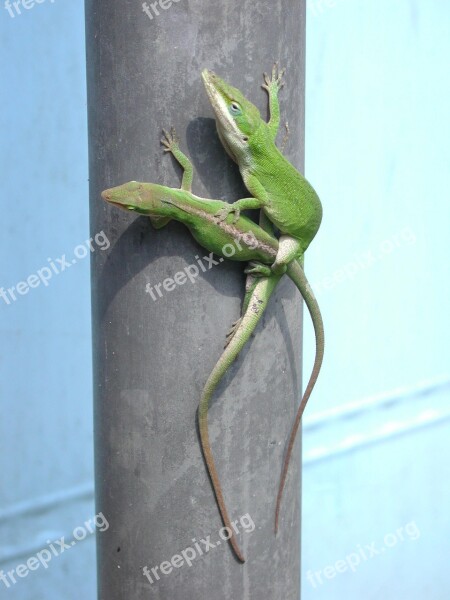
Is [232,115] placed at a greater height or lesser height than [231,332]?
greater

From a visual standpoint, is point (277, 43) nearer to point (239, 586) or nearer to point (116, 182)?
point (116, 182)

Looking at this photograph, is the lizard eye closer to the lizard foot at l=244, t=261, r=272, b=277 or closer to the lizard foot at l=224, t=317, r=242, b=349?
the lizard foot at l=244, t=261, r=272, b=277

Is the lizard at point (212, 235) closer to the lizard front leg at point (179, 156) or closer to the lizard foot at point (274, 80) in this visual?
the lizard front leg at point (179, 156)

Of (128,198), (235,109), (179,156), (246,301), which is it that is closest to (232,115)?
(235,109)

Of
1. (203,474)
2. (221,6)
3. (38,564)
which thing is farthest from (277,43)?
(38,564)

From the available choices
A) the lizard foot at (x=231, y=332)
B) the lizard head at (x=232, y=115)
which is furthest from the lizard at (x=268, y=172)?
the lizard foot at (x=231, y=332)

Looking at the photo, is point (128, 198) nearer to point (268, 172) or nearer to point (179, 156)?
point (179, 156)

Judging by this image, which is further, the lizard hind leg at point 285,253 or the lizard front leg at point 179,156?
the lizard hind leg at point 285,253

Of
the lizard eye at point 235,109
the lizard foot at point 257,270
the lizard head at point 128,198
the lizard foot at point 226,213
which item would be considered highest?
the lizard eye at point 235,109

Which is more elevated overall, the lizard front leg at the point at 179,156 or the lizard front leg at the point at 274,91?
the lizard front leg at the point at 274,91
